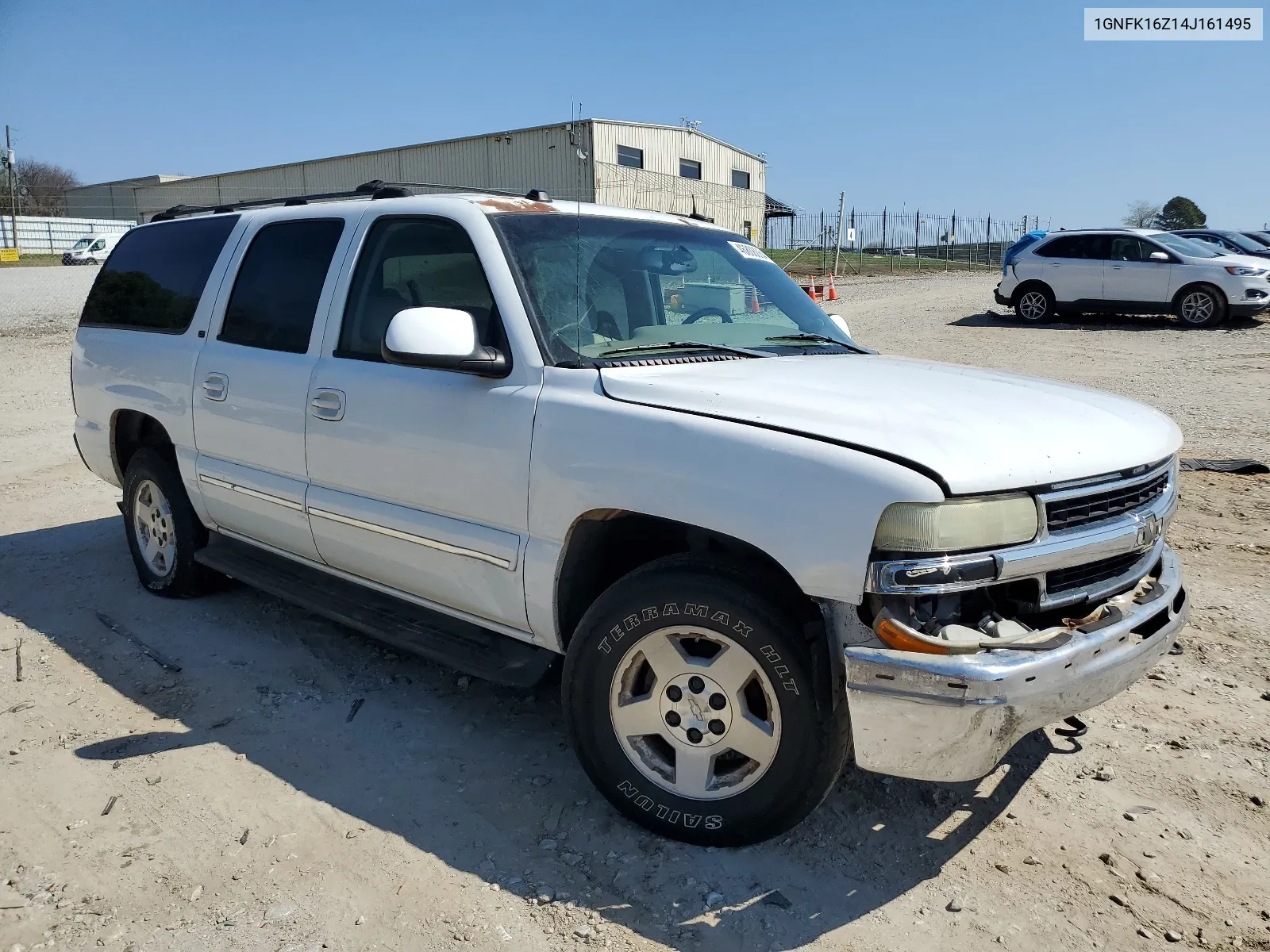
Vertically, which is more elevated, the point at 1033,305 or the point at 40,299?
the point at 40,299

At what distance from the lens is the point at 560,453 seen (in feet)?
10.1

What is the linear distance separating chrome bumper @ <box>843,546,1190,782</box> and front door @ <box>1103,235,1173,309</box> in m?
16.1

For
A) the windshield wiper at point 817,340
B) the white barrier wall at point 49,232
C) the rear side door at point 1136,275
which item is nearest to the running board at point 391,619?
the windshield wiper at point 817,340

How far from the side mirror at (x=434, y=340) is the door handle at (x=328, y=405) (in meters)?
0.70

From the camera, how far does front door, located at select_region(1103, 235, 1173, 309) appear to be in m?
16.5

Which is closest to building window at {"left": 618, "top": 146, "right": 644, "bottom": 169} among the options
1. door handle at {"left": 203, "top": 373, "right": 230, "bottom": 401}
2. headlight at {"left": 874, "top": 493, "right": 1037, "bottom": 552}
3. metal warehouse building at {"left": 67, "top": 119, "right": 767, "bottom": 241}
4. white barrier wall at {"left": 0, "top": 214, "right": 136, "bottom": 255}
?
metal warehouse building at {"left": 67, "top": 119, "right": 767, "bottom": 241}

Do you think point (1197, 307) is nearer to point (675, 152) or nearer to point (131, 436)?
point (131, 436)

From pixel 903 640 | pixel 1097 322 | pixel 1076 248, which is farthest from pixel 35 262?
pixel 903 640

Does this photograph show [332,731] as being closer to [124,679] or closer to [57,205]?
[124,679]

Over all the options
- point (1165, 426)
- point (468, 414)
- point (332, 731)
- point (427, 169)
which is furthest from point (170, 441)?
point (427, 169)

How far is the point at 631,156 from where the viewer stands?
35562 millimetres

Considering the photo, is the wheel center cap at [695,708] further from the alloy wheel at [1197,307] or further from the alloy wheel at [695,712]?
the alloy wheel at [1197,307]

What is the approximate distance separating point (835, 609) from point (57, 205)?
232ft

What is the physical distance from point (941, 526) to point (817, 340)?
163cm
